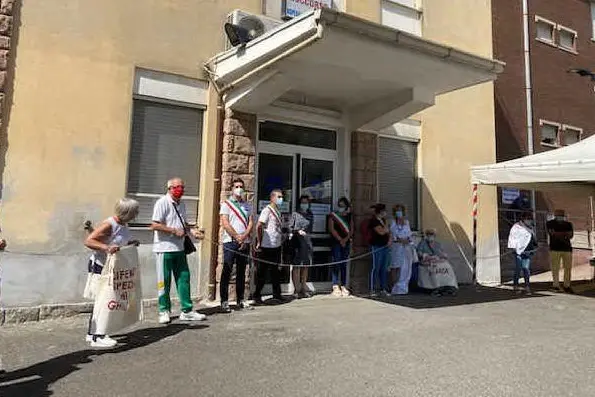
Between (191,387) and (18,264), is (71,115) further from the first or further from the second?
(191,387)

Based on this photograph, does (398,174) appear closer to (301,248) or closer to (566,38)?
(301,248)

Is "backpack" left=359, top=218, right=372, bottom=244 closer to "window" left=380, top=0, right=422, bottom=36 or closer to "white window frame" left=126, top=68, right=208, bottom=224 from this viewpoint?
"white window frame" left=126, top=68, right=208, bottom=224

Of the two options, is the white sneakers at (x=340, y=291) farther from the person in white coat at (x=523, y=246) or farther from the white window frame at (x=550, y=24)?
the white window frame at (x=550, y=24)

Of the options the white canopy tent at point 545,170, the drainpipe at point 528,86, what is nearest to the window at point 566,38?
the drainpipe at point 528,86

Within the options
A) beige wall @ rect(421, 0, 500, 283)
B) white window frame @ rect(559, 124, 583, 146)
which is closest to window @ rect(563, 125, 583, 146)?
white window frame @ rect(559, 124, 583, 146)

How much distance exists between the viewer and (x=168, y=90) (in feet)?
26.5

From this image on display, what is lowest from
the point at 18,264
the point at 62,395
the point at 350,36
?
the point at 62,395

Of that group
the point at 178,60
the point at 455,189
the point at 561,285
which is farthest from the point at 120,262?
the point at 561,285

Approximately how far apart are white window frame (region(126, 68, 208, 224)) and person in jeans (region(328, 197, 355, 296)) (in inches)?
98.2

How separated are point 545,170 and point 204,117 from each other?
6288mm

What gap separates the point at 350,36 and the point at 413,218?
5.17 meters

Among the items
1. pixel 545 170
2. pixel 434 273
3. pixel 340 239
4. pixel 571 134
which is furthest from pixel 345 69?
pixel 571 134

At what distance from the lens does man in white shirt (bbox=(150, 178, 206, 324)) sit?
257 inches

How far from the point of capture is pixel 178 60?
8188 millimetres
